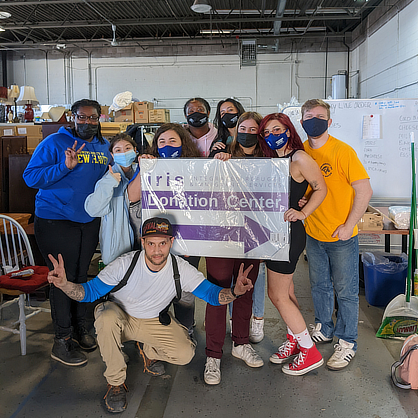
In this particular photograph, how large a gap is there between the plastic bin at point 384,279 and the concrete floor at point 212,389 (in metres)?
0.72

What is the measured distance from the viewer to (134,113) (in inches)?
311

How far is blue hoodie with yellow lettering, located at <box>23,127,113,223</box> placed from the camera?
7.50 feet

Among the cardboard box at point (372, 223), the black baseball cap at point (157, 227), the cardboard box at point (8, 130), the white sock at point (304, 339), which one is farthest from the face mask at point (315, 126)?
the cardboard box at point (8, 130)

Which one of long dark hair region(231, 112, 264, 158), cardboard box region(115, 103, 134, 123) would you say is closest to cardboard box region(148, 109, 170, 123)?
cardboard box region(115, 103, 134, 123)

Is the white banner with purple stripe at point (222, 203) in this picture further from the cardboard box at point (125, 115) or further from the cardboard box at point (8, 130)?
the cardboard box at point (125, 115)

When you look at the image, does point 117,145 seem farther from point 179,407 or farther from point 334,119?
point 334,119

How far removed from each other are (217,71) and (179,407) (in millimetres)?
10469

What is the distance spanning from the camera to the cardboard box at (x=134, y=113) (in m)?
7.81

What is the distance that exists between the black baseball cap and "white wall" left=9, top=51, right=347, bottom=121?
9.68m

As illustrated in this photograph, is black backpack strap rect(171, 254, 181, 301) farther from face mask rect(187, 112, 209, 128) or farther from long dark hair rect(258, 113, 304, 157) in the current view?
face mask rect(187, 112, 209, 128)

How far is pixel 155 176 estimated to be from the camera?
6.98 feet

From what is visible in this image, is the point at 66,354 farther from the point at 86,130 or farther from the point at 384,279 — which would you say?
the point at 384,279

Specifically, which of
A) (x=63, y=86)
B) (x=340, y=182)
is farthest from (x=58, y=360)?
(x=63, y=86)

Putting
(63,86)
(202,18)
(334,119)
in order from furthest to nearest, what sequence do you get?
(63,86) < (202,18) < (334,119)
